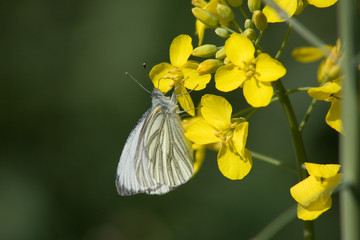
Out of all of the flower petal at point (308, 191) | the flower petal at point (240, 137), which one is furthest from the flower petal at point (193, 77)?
the flower petal at point (308, 191)

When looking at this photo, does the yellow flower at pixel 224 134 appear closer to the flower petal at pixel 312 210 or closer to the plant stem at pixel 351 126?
the flower petal at pixel 312 210

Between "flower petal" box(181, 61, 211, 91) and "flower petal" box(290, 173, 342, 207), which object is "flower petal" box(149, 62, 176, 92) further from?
"flower petal" box(290, 173, 342, 207)

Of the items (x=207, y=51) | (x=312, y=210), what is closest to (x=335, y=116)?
(x=312, y=210)

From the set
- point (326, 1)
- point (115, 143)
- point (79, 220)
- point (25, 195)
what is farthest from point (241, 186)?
point (326, 1)

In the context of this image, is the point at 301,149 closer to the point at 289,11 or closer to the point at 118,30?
the point at 289,11

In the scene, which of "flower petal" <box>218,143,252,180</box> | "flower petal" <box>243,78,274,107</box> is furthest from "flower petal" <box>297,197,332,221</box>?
"flower petal" <box>243,78,274,107</box>

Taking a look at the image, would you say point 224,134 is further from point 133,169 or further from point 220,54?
point 133,169
